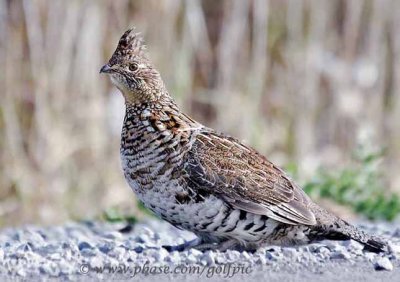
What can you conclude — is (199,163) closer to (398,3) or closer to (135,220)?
(135,220)

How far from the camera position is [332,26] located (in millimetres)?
13148

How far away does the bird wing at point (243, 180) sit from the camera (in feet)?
21.8

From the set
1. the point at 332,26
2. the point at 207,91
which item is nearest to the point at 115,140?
the point at 207,91

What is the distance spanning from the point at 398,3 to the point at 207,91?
2575mm

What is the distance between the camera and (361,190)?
10125 mm

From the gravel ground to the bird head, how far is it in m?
1.08

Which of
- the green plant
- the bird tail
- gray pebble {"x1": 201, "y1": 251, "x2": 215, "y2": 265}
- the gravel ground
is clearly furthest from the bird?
the green plant

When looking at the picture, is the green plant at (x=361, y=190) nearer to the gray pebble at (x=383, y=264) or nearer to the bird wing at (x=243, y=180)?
the bird wing at (x=243, y=180)

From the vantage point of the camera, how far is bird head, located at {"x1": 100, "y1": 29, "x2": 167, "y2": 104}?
736 cm

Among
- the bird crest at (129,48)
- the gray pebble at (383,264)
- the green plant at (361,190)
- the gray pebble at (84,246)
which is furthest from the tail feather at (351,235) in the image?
the green plant at (361,190)

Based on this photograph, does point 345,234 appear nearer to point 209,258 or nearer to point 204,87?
point 209,258

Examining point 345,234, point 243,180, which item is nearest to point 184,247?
point 243,180

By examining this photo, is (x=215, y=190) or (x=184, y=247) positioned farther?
(x=184, y=247)

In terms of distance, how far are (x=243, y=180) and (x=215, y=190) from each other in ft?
0.80
